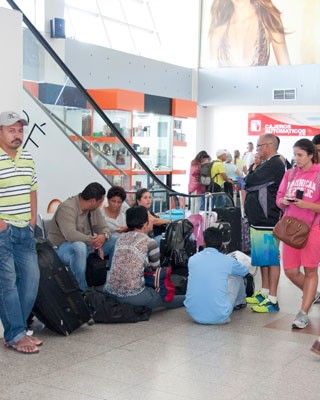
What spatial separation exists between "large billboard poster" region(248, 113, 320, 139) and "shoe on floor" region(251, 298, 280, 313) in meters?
13.6

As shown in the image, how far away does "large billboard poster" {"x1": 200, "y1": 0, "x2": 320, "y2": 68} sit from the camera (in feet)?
61.9

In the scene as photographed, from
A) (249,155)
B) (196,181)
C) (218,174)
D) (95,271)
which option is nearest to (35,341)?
(95,271)

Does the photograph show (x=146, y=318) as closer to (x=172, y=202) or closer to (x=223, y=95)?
(x=172, y=202)

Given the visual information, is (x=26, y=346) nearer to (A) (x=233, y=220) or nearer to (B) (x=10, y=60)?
(B) (x=10, y=60)

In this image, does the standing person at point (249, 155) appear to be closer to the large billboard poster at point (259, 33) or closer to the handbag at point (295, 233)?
the large billboard poster at point (259, 33)

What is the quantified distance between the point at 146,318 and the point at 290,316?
134 cm

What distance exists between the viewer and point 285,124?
20.1m

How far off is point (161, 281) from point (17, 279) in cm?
151

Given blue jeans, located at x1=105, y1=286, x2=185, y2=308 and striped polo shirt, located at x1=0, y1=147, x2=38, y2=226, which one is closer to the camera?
striped polo shirt, located at x1=0, y1=147, x2=38, y2=226

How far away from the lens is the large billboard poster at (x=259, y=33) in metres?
18.9

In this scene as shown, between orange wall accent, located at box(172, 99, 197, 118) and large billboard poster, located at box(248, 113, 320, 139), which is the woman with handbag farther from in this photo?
large billboard poster, located at box(248, 113, 320, 139)

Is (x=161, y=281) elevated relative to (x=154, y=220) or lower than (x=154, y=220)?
lower

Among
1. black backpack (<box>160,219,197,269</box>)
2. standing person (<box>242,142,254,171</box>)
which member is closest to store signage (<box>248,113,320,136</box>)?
standing person (<box>242,142,254,171</box>)

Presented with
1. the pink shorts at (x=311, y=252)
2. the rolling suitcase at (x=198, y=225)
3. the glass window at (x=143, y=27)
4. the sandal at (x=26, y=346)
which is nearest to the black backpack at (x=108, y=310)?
the sandal at (x=26, y=346)
